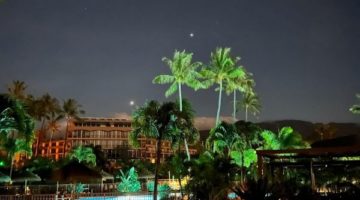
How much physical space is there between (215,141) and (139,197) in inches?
707

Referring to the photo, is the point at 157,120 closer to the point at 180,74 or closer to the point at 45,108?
the point at 180,74

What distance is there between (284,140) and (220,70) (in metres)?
12.4

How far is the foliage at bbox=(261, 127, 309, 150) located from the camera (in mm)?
41025

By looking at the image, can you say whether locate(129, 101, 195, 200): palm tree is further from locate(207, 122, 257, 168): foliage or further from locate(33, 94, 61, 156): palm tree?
locate(33, 94, 61, 156): palm tree

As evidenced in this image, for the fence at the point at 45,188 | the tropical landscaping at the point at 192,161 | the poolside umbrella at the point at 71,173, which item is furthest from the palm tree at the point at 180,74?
the poolside umbrella at the point at 71,173

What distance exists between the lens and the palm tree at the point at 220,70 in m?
49.4

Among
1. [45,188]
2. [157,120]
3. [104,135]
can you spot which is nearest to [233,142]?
[157,120]

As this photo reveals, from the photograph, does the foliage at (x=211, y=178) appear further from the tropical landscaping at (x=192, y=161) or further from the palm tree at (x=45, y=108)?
the palm tree at (x=45, y=108)

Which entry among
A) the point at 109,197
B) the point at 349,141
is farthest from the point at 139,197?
the point at 349,141

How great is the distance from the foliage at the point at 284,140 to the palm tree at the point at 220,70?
28.7ft

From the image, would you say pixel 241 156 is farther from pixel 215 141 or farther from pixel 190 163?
pixel 190 163

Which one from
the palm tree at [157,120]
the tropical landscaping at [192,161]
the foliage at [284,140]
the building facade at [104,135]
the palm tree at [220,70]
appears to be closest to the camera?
the tropical landscaping at [192,161]

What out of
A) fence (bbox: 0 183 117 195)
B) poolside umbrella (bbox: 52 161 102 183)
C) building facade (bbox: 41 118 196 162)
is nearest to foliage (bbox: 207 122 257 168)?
fence (bbox: 0 183 117 195)

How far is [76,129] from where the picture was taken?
127500mm
